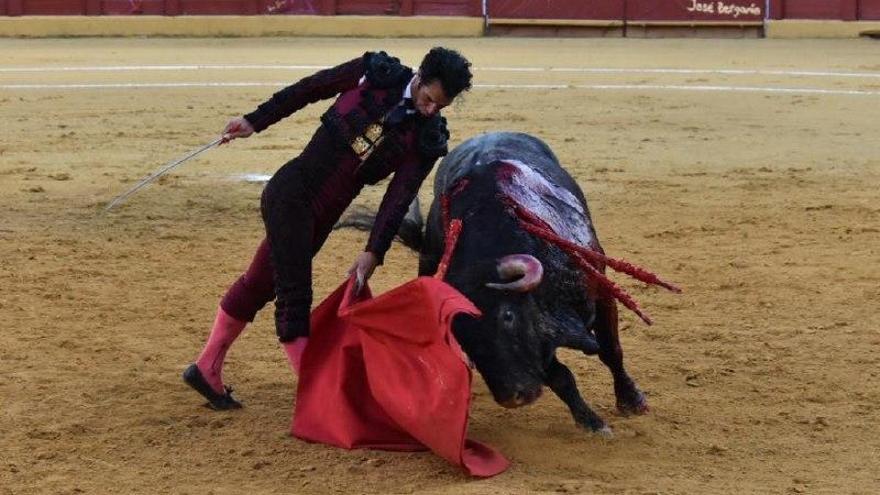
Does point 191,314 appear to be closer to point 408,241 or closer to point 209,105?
point 408,241

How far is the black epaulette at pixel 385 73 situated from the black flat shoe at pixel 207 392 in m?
0.95

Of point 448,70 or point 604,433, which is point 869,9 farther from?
point 448,70

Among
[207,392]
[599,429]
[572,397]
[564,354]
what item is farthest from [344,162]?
[564,354]

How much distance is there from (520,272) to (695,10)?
47.4 feet

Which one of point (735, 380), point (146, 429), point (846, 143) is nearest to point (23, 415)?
point (146, 429)

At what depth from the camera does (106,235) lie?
6312 mm

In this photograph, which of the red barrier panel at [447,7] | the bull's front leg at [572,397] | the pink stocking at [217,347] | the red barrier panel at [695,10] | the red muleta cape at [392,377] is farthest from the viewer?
the red barrier panel at [447,7]

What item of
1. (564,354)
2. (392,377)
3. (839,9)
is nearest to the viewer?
(392,377)

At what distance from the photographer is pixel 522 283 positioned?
3.39 metres

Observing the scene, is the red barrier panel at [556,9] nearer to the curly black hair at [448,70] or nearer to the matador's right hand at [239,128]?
the matador's right hand at [239,128]

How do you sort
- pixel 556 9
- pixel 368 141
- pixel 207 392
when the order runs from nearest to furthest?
pixel 368 141, pixel 207 392, pixel 556 9

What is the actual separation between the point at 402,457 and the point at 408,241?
1109 mm

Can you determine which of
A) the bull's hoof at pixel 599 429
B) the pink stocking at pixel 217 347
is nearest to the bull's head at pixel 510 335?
the bull's hoof at pixel 599 429

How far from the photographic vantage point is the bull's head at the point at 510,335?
3420 millimetres
